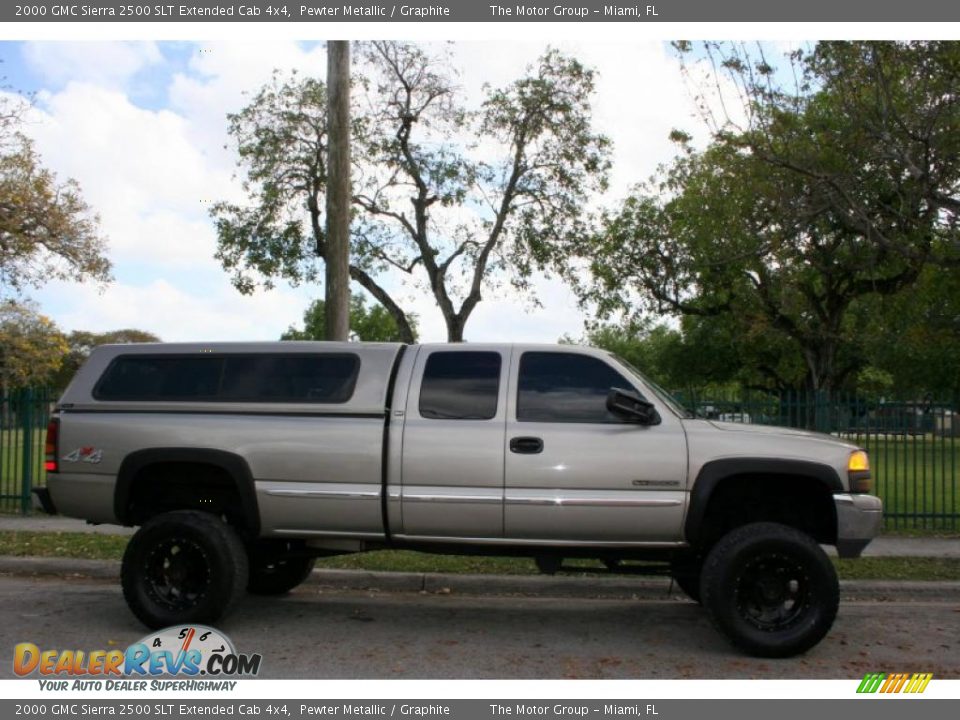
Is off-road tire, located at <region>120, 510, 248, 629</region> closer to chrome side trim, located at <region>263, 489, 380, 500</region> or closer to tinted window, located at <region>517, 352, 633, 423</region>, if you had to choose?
chrome side trim, located at <region>263, 489, 380, 500</region>

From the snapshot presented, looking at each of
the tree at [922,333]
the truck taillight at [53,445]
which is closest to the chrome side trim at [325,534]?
the truck taillight at [53,445]

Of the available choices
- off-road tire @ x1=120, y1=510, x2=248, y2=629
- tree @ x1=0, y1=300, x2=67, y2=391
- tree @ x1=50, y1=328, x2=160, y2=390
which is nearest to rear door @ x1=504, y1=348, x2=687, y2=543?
off-road tire @ x1=120, y1=510, x2=248, y2=629

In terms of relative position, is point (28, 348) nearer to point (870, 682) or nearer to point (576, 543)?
point (576, 543)

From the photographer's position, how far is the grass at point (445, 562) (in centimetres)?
837

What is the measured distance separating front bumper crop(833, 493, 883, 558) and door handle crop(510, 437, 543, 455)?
1.99m

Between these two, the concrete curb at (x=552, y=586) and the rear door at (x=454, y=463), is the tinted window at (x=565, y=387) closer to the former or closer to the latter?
the rear door at (x=454, y=463)

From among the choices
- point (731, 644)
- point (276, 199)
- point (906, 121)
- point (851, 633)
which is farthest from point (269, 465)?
point (276, 199)

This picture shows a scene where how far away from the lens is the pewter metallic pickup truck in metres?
5.99

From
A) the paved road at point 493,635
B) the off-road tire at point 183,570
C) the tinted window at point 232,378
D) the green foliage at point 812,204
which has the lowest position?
the paved road at point 493,635

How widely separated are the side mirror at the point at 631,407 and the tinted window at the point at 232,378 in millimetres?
1820

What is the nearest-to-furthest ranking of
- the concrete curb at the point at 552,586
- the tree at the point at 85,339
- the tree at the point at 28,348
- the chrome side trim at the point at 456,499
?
the chrome side trim at the point at 456,499
the concrete curb at the point at 552,586
the tree at the point at 28,348
the tree at the point at 85,339

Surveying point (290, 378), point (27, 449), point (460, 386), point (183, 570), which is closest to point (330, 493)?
point (290, 378)

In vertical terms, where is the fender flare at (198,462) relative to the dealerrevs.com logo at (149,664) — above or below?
above
